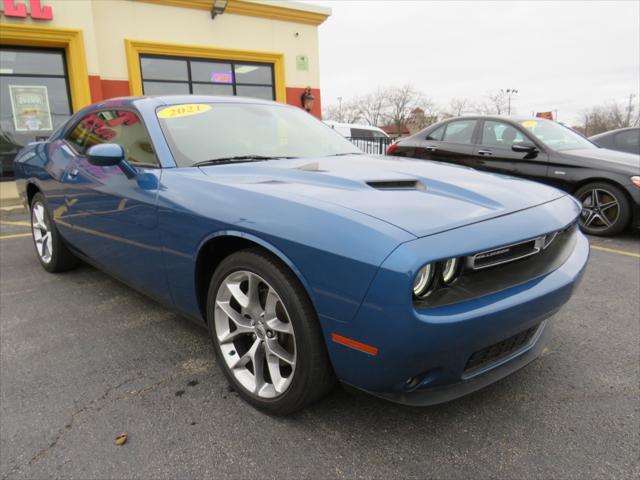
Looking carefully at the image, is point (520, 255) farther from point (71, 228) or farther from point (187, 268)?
point (71, 228)

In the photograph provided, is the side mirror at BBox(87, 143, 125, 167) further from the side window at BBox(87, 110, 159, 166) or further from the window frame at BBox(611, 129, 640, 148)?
the window frame at BBox(611, 129, 640, 148)

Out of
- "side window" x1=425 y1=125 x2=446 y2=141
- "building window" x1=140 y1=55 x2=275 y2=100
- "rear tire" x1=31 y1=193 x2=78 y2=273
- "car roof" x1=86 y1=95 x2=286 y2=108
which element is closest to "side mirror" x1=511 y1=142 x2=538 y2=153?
"side window" x1=425 y1=125 x2=446 y2=141

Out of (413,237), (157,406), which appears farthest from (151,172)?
(413,237)

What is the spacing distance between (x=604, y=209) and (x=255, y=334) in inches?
196

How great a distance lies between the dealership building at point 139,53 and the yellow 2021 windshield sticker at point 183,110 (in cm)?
775

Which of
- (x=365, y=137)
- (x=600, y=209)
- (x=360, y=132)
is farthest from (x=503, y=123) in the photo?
(x=360, y=132)

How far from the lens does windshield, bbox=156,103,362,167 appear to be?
2553 mm

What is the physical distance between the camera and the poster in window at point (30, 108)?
998 cm

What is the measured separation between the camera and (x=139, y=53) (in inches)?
439

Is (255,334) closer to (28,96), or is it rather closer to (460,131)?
(460,131)

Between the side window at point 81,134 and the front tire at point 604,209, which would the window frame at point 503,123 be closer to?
the front tire at point 604,209

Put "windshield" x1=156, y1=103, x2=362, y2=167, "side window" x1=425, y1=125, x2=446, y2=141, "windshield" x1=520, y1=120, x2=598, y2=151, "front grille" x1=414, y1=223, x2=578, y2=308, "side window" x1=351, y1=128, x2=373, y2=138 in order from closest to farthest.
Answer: "front grille" x1=414, y1=223, x2=578, y2=308 < "windshield" x1=156, y1=103, x2=362, y2=167 < "windshield" x1=520, y1=120, x2=598, y2=151 < "side window" x1=425, y1=125, x2=446, y2=141 < "side window" x1=351, y1=128, x2=373, y2=138

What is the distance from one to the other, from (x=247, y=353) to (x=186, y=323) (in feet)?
3.44

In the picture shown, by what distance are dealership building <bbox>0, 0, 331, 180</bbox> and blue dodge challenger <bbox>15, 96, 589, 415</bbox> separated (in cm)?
796
